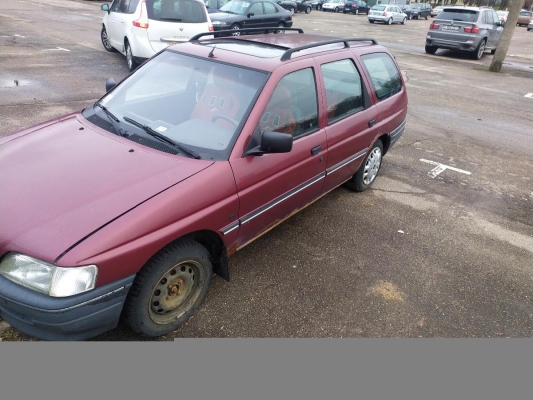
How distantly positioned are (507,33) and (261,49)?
13497 millimetres

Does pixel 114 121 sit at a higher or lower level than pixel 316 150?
higher

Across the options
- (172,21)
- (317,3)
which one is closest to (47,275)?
(172,21)

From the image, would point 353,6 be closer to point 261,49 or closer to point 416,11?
point 416,11

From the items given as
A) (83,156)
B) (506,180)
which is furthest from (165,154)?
(506,180)

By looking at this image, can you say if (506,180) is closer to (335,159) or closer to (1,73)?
(335,159)

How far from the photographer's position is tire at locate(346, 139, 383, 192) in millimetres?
4895

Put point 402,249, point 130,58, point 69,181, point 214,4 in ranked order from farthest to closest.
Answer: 1. point 214,4
2. point 130,58
3. point 402,249
4. point 69,181

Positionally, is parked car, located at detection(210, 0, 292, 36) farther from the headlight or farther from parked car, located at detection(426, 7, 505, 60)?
the headlight

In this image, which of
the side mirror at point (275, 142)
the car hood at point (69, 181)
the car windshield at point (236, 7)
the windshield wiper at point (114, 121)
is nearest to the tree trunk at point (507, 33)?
the car windshield at point (236, 7)

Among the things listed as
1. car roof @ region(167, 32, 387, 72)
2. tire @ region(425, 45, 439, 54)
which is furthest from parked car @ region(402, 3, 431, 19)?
car roof @ region(167, 32, 387, 72)

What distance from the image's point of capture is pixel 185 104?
3.36 metres

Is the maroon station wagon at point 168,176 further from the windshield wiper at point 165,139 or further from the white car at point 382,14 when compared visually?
the white car at point 382,14

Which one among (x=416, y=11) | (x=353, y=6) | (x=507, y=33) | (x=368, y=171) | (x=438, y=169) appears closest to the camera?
(x=368, y=171)

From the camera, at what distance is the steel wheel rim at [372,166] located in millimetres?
4979
